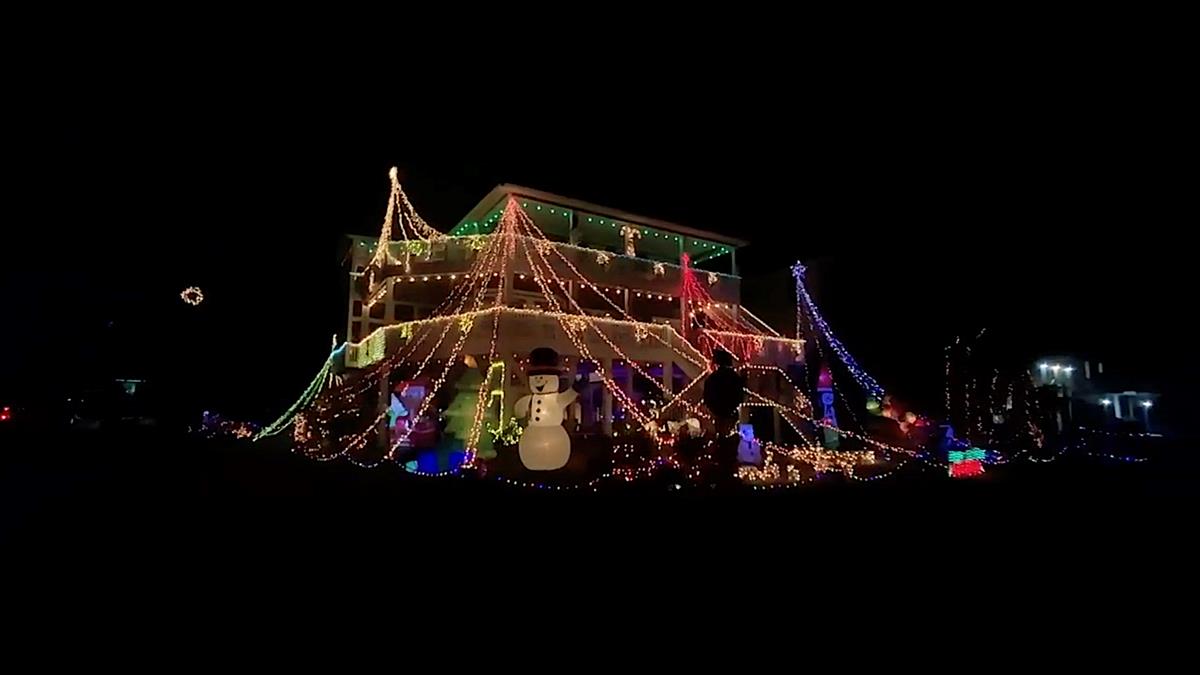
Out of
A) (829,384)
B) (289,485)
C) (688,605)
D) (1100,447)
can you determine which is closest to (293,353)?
(289,485)

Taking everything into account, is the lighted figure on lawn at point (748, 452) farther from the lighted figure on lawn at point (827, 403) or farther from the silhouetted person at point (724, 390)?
the lighted figure on lawn at point (827, 403)

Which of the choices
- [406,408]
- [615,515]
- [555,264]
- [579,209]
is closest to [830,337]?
[579,209]

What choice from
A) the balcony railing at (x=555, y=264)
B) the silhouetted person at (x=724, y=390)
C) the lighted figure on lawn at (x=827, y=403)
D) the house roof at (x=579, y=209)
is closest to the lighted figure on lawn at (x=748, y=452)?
the silhouetted person at (x=724, y=390)

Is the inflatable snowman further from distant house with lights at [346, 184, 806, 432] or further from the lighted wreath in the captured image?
the lighted wreath

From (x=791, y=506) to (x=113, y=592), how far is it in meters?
5.58

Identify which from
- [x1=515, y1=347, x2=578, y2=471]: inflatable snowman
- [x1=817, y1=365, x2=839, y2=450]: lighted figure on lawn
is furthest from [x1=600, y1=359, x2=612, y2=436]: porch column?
[x1=817, y1=365, x2=839, y2=450]: lighted figure on lawn

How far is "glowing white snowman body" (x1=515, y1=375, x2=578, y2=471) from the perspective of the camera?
27.2 ft

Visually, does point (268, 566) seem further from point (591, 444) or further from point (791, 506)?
point (591, 444)

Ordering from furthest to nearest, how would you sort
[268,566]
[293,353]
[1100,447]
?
[293,353] < [1100,447] < [268,566]

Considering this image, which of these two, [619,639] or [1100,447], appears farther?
[1100,447]

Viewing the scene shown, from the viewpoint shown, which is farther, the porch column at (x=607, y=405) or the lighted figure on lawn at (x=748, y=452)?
the porch column at (x=607, y=405)

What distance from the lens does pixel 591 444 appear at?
32.9ft

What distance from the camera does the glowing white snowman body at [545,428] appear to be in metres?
8.30

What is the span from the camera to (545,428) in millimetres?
8375
